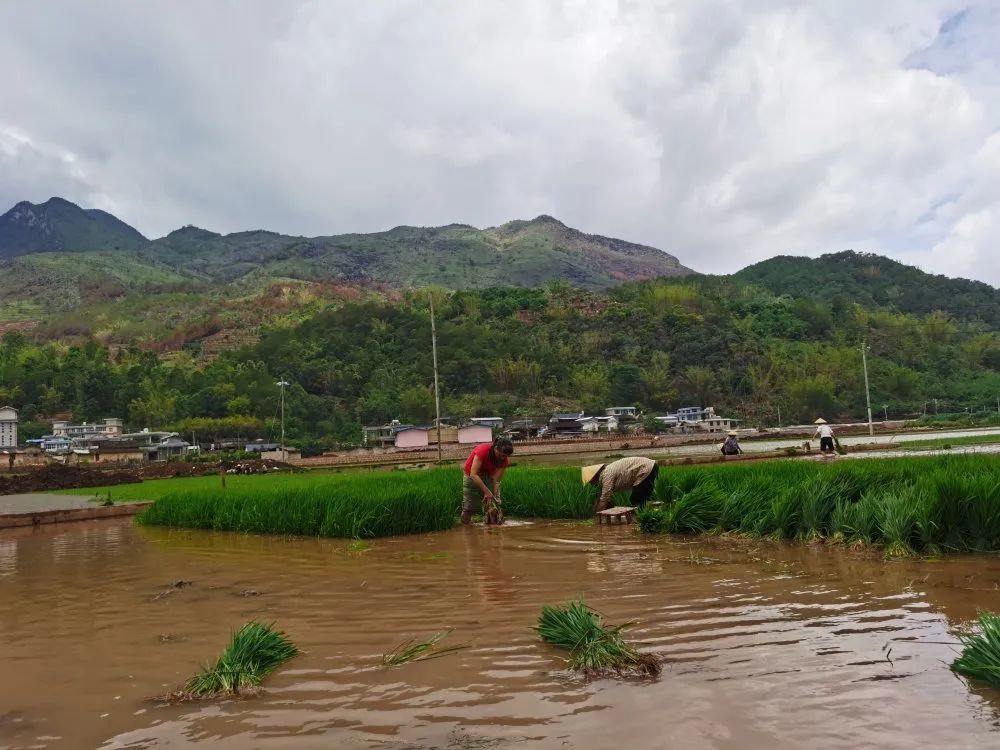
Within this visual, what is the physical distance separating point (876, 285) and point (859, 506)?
149 meters

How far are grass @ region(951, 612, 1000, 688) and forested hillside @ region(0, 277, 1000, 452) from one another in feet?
205

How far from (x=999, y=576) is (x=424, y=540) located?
20.1ft

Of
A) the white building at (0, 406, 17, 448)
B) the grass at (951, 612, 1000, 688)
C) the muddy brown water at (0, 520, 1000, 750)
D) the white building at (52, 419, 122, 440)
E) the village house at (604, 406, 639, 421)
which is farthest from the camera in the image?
the village house at (604, 406, 639, 421)

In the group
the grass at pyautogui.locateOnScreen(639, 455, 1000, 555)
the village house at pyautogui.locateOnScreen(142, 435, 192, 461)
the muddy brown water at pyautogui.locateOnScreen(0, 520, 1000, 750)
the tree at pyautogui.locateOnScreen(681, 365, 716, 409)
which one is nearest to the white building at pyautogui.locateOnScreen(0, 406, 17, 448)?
the village house at pyautogui.locateOnScreen(142, 435, 192, 461)

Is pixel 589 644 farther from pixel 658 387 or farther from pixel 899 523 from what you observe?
pixel 658 387

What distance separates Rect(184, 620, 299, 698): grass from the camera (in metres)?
3.49

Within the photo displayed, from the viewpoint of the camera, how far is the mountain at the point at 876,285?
409 ft

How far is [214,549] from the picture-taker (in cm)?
918

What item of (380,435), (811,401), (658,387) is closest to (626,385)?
(658,387)

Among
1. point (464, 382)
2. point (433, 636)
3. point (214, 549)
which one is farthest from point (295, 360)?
point (433, 636)

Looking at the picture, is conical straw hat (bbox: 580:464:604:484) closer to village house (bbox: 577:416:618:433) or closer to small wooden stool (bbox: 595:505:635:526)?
small wooden stool (bbox: 595:505:635:526)

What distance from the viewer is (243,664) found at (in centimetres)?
364

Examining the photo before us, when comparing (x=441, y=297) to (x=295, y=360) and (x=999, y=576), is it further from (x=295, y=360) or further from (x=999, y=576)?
(x=999, y=576)

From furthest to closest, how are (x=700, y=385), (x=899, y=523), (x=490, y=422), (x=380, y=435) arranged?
(x=700, y=385), (x=380, y=435), (x=490, y=422), (x=899, y=523)
